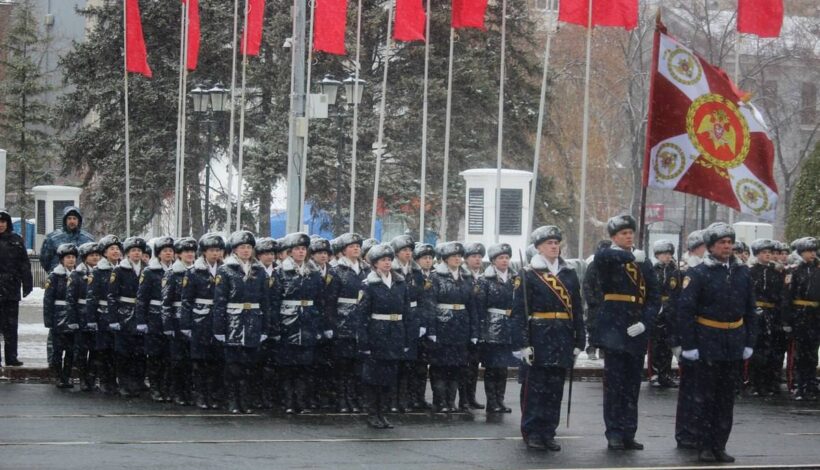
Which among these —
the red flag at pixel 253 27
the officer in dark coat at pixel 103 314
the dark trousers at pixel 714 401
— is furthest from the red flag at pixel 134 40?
the dark trousers at pixel 714 401

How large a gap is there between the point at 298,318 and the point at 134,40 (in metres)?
13.7

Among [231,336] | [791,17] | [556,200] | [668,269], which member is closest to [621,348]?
[231,336]

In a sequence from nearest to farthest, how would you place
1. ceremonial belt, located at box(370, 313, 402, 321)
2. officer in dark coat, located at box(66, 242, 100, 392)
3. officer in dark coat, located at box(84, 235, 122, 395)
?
1. ceremonial belt, located at box(370, 313, 402, 321)
2. officer in dark coat, located at box(84, 235, 122, 395)
3. officer in dark coat, located at box(66, 242, 100, 392)

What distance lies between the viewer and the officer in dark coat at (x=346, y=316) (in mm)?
16766

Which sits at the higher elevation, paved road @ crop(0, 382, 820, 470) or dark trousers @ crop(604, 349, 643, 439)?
dark trousers @ crop(604, 349, 643, 439)

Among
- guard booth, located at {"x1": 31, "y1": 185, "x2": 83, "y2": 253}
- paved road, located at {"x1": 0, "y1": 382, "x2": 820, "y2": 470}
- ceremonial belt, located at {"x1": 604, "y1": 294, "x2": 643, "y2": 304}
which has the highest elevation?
guard booth, located at {"x1": 31, "y1": 185, "x2": 83, "y2": 253}

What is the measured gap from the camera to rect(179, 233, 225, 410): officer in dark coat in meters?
16.9

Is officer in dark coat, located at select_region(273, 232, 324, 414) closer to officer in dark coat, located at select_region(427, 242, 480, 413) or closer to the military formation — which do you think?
the military formation

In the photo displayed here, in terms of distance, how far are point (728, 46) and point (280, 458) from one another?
1570 inches

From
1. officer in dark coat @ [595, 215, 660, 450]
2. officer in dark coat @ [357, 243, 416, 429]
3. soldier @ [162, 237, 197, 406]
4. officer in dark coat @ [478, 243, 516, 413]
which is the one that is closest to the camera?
officer in dark coat @ [595, 215, 660, 450]

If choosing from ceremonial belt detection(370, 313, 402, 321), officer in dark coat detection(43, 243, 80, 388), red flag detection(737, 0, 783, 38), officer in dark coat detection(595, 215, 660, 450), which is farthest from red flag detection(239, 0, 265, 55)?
officer in dark coat detection(595, 215, 660, 450)

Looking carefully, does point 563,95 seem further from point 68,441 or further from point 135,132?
point 68,441

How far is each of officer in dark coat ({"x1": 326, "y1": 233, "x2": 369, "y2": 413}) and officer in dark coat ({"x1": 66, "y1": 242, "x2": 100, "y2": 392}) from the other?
137 inches

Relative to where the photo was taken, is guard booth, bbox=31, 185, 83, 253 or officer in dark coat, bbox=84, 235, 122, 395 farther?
guard booth, bbox=31, 185, 83, 253
